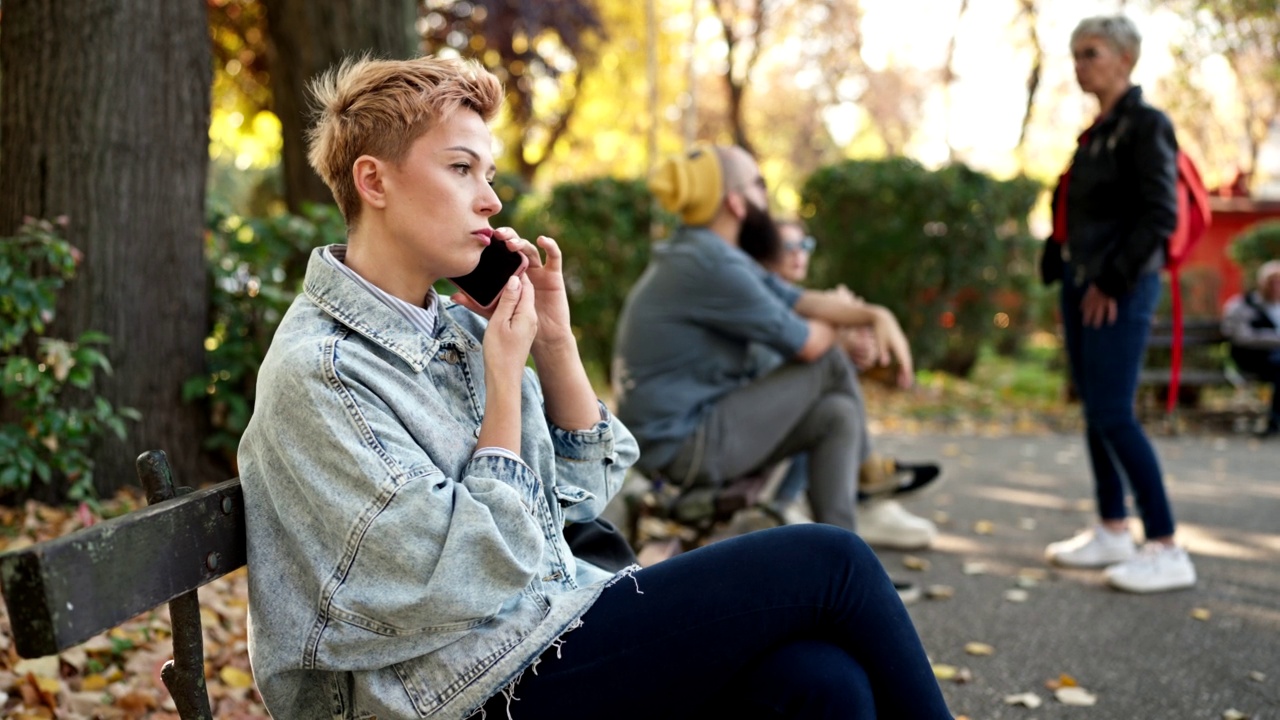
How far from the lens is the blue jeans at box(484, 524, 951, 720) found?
197 centimetres

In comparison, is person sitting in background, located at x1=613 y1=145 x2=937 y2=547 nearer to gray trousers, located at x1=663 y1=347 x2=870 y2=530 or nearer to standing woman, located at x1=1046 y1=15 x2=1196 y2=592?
gray trousers, located at x1=663 y1=347 x2=870 y2=530

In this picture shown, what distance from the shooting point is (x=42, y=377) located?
13.9 ft

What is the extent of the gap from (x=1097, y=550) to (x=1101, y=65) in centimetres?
211

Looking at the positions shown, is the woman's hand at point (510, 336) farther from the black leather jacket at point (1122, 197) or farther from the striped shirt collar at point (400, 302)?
the black leather jacket at point (1122, 197)

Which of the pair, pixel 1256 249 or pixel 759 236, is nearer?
pixel 759 236

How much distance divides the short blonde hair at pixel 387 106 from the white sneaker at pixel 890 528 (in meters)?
3.88

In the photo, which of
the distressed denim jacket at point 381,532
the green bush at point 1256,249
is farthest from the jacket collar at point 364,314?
the green bush at point 1256,249

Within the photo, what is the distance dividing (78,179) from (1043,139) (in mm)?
36647

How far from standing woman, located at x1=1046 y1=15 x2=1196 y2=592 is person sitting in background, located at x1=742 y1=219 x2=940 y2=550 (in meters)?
0.81

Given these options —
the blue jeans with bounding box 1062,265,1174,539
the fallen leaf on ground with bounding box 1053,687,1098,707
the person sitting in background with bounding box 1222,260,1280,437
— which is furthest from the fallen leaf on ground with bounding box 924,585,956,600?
the person sitting in background with bounding box 1222,260,1280,437

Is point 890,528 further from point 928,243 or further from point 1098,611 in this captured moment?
point 928,243

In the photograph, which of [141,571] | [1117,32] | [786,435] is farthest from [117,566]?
[1117,32]

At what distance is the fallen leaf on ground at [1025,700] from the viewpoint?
3.62m

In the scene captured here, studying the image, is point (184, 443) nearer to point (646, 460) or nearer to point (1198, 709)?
point (646, 460)
